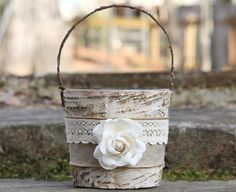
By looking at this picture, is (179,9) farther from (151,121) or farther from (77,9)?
(151,121)

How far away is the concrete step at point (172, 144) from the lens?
2.08 meters

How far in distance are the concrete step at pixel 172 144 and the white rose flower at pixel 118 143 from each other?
1.57 ft

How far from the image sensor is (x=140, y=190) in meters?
1.66

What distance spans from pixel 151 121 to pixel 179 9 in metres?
12.9

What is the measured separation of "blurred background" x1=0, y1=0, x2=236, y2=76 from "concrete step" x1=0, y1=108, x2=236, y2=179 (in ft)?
3.41

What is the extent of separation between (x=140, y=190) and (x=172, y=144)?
18.5 inches

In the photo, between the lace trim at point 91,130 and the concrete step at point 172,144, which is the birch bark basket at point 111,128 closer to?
the lace trim at point 91,130

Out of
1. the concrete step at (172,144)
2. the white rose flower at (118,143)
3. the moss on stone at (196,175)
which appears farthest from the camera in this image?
the concrete step at (172,144)

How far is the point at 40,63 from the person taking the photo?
684cm

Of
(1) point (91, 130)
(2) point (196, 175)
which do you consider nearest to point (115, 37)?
(2) point (196, 175)

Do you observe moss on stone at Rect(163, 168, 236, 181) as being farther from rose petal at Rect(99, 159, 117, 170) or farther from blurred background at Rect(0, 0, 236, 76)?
blurred background at Rect(0, 0, 236, 76)

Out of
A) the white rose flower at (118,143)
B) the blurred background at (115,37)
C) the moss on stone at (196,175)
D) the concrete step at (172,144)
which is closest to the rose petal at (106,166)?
the white rose flower at (118,143)

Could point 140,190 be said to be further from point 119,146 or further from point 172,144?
point 172,144

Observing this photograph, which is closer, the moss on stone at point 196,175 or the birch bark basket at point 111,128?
the birch bark basket at point 111,128
